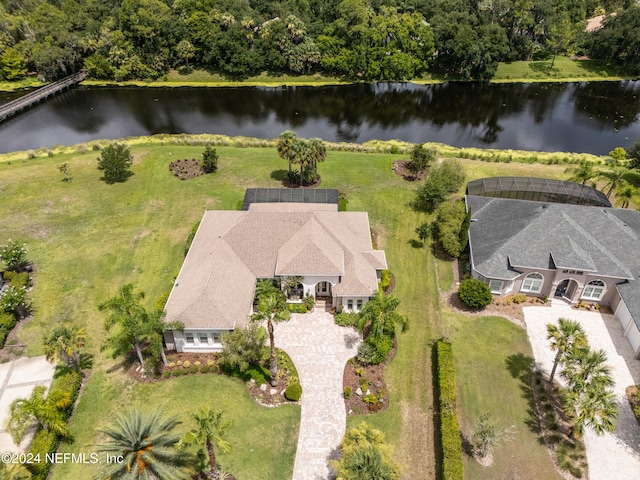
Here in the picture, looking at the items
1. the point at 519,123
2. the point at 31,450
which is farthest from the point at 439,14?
Answer: the point at 31,450

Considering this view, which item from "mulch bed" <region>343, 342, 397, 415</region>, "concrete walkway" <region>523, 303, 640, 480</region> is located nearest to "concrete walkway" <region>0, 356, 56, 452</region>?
"mulch bed" <region>343, 342, 397, 415</region>

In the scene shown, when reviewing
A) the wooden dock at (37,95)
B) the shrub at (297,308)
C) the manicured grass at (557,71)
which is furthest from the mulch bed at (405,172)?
the wooden dock at (37,95)

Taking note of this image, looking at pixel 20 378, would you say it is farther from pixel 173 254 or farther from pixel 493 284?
pixel 493 284

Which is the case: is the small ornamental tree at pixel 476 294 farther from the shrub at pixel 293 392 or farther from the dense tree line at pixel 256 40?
the dense tree line at pixel 256 40

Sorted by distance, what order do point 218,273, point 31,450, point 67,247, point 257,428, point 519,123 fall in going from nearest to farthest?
point 31,450 → point 257,428 → point 218,273 → point 67,247 → point 519,123

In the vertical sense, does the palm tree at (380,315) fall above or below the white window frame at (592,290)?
above

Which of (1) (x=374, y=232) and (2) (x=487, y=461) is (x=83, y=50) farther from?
(2) (x=487, y=461)
